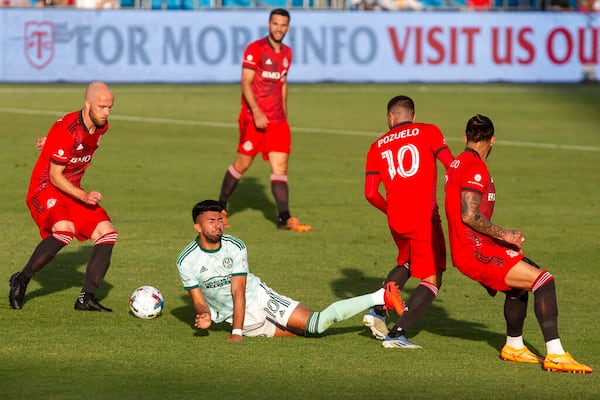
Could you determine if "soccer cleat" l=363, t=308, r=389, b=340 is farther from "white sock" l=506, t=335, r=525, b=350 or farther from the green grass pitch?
"white sock" l=506, t=335, r=525, b=350

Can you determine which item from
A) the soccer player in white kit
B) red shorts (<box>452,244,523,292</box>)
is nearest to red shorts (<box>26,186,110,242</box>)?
the soccer player in white kit

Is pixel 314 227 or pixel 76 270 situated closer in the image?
pixel 76 270

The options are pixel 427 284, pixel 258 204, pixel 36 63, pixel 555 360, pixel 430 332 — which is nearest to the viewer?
pixel 555 360

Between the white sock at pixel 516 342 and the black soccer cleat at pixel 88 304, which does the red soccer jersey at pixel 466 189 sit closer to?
the white sock at pixel 516 342

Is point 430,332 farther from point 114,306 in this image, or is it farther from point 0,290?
point 0,290

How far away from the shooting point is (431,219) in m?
9.95

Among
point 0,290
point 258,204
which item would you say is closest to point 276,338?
point 0,290

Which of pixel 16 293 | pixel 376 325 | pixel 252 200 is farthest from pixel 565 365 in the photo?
pixel 252 200

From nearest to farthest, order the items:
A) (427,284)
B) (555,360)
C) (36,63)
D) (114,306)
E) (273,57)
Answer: (555,360)
(427,284)
(114,306)
(273,57)
(36,63)

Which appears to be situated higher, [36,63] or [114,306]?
[36,63]

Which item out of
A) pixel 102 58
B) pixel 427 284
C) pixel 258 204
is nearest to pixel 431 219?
pixel 427 284

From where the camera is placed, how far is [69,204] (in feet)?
35.9

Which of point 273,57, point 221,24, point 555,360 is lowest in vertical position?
point 555,360

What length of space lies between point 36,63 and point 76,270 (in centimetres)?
2023
